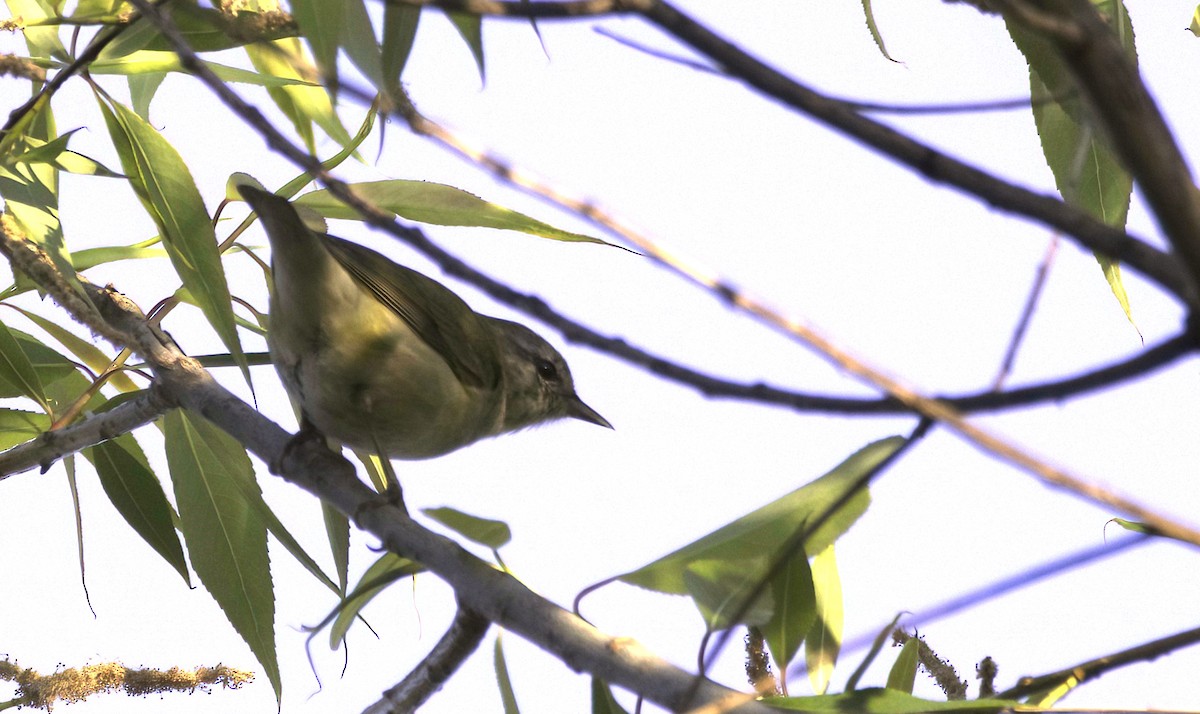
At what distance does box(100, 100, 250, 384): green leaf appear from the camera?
2266mm

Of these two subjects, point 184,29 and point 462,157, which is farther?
point 184,29

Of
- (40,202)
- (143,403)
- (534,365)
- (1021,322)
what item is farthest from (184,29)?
(1021,322)

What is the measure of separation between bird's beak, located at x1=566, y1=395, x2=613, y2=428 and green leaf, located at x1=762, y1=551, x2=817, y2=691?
2.41 metres

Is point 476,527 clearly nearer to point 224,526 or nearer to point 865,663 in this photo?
point 865,663

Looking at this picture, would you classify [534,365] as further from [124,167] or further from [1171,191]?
[1171,191]

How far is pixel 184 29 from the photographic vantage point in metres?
2.56

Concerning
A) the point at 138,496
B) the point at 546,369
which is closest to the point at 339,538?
the point at 138,496

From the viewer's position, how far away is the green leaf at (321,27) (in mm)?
1600

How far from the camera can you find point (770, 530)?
5.99 ft

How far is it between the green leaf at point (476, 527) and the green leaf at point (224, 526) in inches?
35.9

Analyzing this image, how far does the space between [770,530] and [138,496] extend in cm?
174

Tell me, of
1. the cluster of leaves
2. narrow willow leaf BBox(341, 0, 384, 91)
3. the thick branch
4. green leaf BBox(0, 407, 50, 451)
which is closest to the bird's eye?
the cluster of leaves

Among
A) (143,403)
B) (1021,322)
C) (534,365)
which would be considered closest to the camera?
(1021,322)

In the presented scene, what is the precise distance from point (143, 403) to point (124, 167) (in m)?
0.56
